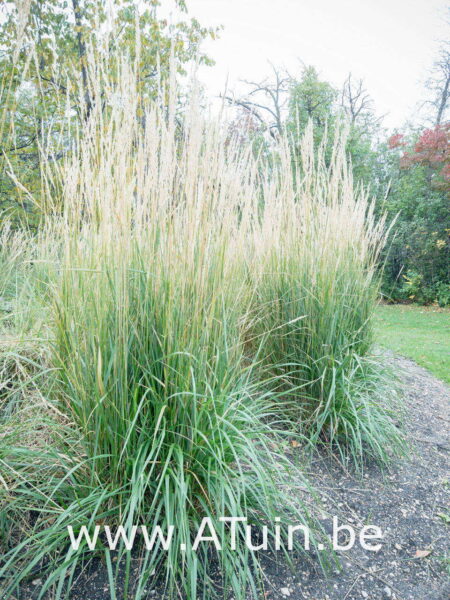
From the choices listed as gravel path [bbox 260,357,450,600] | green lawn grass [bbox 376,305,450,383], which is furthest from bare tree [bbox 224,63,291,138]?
gravel path [bbox 260,357,450,600]

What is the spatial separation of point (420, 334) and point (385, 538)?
21.6 feet

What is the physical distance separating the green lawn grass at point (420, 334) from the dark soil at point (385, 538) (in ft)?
3.33

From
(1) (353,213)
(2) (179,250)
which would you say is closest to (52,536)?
(2) (179,250)

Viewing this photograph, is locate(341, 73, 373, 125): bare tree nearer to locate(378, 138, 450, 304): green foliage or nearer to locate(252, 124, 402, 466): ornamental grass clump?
locate(378, 138, 450, 304): green foliage

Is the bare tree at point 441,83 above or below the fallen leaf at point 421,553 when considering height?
above

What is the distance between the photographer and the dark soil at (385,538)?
48.8 inches

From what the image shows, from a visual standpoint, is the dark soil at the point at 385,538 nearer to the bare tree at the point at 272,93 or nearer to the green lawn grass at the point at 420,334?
the green lawn grass at the point at 420,334

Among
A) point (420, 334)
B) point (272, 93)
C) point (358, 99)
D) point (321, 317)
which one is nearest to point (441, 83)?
point (358, 99)

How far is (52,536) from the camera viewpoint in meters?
1.08

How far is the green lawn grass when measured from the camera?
184 inches

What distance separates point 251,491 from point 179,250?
87 cm

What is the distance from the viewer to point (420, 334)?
731 cm

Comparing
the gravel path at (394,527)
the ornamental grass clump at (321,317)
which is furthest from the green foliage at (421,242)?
the gravel path at (394,527)

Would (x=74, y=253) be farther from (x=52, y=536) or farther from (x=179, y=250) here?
(x=52, y=536)
